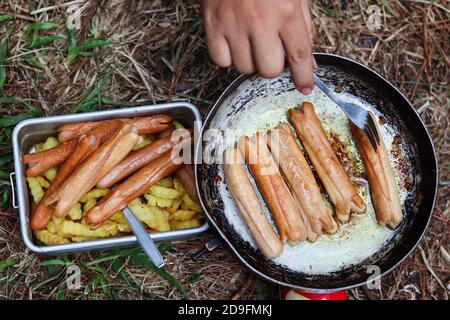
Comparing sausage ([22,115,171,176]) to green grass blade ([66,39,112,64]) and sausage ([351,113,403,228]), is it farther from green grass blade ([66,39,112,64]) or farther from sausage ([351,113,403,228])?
sausage ([351,113,403,228])

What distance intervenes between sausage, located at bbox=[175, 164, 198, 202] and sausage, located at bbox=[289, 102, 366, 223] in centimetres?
46

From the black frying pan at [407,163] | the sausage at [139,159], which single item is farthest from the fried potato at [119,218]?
the black frying pan at [407,163]

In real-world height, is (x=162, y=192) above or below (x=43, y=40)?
below

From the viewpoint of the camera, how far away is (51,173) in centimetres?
227

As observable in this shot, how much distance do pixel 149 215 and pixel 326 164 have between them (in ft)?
2.40

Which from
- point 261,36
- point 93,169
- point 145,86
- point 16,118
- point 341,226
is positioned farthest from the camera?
point 145,86

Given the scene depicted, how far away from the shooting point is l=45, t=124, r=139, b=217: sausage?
211 centimetres

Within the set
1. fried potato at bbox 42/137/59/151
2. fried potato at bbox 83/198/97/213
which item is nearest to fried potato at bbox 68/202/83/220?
fried potato at bbox 83/198/97/213

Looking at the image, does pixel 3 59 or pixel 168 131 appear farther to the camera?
pixel 3 59

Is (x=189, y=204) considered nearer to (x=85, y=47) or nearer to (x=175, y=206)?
(x=175, y=206)

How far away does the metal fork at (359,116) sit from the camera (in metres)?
2.13

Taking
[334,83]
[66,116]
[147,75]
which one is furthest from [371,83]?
[66,116]

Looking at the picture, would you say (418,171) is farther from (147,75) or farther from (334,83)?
(147,75)

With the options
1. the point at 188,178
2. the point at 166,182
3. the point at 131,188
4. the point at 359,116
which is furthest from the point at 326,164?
the point at 131,188
